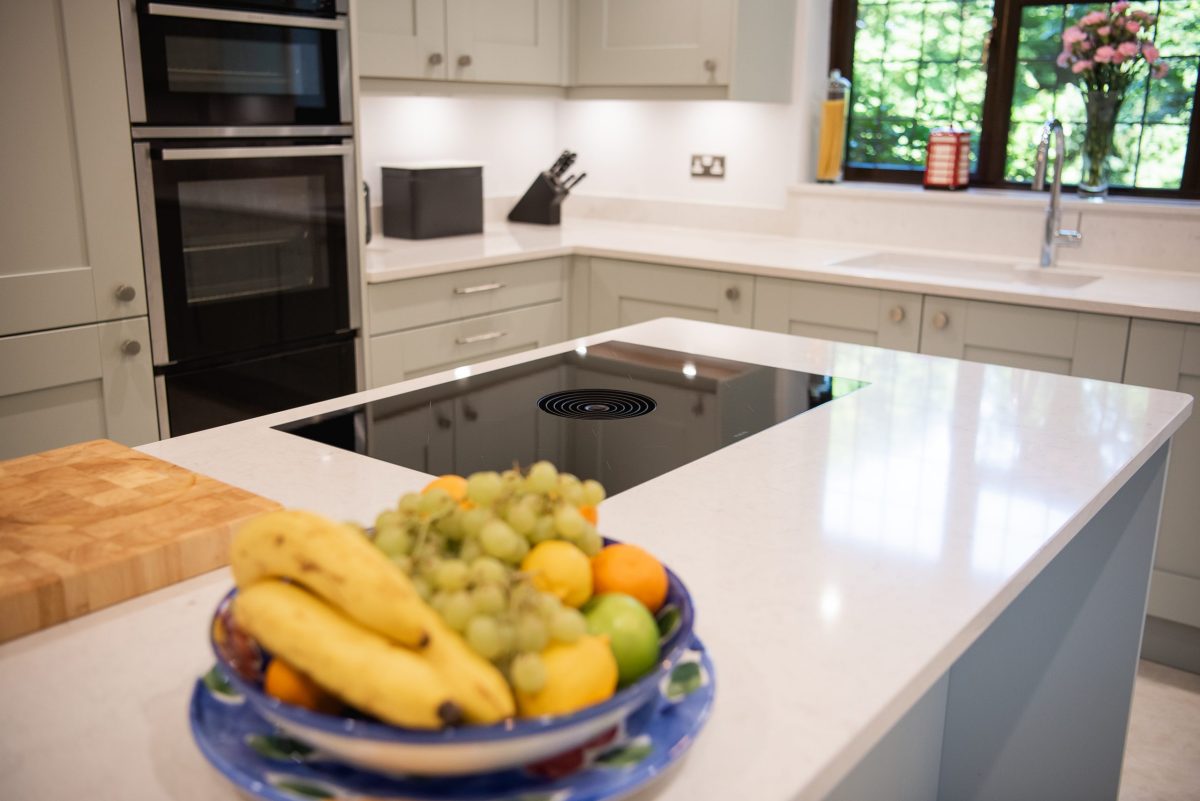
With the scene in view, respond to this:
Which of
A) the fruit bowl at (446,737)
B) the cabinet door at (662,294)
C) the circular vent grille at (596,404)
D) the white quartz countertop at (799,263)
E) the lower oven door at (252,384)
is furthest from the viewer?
the cabinet door at (662,294)

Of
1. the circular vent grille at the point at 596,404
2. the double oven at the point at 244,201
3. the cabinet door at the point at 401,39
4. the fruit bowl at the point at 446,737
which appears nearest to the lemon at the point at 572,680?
the fruit bowl at the point at 446,737

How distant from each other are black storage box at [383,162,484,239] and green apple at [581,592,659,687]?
114 inches

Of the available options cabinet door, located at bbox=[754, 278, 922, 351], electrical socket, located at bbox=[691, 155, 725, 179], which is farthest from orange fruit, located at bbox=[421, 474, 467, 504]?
electrical socket, located at bbox=[691, 155, 725, 179]

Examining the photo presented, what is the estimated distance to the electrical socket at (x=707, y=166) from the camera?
3789 mm

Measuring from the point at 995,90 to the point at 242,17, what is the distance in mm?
A: 2271

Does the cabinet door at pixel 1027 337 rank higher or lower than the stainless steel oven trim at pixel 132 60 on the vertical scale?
lower

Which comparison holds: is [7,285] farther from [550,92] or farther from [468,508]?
[550,92]

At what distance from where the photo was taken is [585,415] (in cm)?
157

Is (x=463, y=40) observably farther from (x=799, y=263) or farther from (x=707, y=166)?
(x=799, y=263)

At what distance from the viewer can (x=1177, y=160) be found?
10.2 feet

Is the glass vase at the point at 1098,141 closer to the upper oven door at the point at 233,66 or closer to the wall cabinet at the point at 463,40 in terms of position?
the wall cabinet at the point at 463,40

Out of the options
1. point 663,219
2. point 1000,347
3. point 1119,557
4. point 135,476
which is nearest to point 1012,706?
point 1119,557

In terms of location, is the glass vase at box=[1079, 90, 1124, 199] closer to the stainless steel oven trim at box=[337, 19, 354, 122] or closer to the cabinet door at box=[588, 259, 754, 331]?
the cabinet door at box=[588, 259, 754, 331]

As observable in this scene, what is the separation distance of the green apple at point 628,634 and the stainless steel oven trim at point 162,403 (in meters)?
1.96
